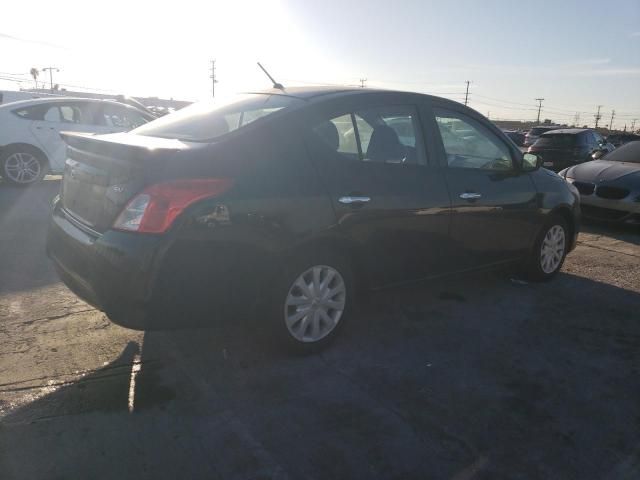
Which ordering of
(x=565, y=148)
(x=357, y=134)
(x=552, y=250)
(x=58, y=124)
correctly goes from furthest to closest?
(x=565, y=148), (x=58, y=124), (x=552, y=250), (x=357, y=134)

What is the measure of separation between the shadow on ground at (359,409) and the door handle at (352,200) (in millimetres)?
964

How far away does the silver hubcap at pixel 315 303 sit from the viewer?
3.18 meters

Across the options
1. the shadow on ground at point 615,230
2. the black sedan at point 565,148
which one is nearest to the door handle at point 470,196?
the shadow on ground at point 615,230

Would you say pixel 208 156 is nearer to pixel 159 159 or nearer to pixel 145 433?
pixel 159 159

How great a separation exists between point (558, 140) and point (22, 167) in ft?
40.7

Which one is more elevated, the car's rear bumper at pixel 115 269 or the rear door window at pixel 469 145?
the rear door window at pixel 469 145

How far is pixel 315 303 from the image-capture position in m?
3.28

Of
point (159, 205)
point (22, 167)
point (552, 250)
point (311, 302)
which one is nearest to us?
point (159, 205)

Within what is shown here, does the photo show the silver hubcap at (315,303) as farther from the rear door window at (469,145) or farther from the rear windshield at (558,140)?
the rear windshield at (558,140)

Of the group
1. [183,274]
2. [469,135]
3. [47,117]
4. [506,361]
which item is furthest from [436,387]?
[47,117]

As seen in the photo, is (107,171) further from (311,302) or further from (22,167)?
(22,167)

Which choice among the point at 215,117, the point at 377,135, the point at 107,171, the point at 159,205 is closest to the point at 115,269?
the point at 159,205

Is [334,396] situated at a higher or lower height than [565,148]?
lower

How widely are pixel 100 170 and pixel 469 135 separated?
2.82 m
